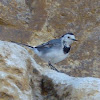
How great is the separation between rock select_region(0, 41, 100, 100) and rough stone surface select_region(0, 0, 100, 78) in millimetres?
1518

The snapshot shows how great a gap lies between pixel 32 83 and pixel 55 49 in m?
1.23

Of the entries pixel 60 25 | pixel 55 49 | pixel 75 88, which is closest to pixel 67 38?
pixel 55 49

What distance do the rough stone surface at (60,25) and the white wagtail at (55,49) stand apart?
359 millimetres

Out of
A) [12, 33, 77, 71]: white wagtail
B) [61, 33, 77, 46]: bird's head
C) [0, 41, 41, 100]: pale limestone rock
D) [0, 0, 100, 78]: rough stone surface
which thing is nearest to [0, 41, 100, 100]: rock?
[0, 41, 41, 100]: pale limestone rock

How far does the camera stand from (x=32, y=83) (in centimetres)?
245

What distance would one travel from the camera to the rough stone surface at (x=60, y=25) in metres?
4.08

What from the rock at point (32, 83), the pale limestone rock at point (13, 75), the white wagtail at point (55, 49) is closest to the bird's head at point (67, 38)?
the white wagtail at point (55, 49)

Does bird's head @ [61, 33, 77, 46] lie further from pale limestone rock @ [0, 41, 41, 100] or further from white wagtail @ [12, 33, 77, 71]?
pale limestone rock @ [0, 41, 41, 100]

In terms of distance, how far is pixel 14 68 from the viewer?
2174 mm

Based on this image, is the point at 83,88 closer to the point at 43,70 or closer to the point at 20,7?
the point at 43,70

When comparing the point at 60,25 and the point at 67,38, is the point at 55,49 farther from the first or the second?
the point at 60,25

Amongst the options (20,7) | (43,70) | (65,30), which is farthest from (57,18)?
(43,70)

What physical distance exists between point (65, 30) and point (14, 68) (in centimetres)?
209

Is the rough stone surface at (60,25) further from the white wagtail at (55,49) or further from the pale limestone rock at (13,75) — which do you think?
the pale limestone rock at (13,75)
